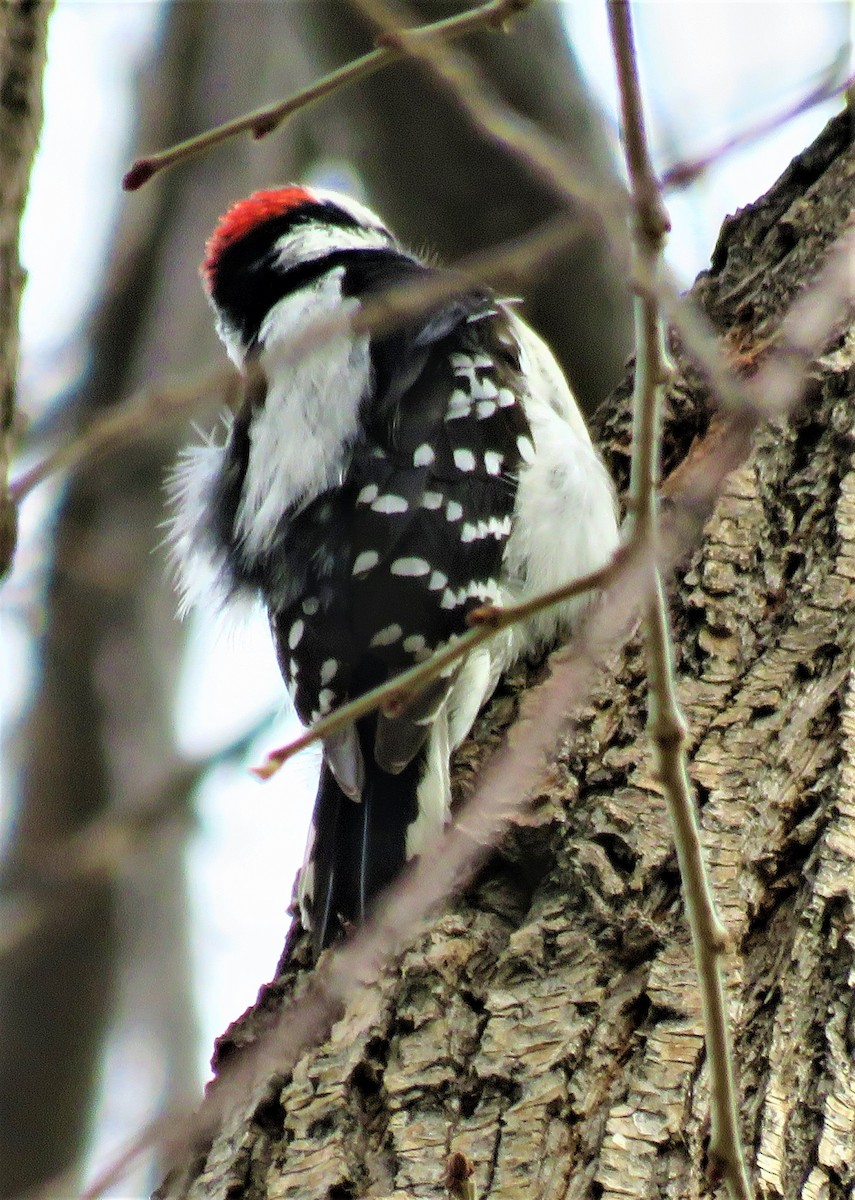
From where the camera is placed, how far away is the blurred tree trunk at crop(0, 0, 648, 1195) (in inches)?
165

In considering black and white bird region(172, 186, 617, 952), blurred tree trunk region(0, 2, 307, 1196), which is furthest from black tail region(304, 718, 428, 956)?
blurred tree trunk region(0, 2, 307, 1196)

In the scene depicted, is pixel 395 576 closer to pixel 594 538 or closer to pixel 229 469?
pixel 594 538

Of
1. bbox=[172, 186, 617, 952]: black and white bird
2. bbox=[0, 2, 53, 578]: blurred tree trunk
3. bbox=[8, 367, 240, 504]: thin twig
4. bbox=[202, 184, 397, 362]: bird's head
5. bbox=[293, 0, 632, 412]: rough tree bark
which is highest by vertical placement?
bbox=[293, 0, 632, 412]: rough tree bark

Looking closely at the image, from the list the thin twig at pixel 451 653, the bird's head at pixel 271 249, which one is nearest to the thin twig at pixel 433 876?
the thin twig at pixel 451 653

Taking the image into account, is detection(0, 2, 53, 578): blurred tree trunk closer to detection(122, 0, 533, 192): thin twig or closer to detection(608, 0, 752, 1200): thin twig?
detection(122, 0, 533, 192): thin twig

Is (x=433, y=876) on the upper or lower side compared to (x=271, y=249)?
lower

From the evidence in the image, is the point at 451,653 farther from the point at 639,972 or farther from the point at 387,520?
the point at 387,520

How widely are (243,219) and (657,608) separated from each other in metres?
2.85

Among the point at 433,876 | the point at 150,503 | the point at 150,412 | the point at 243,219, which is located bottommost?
the point at 433,876

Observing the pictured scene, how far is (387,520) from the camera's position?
289cm

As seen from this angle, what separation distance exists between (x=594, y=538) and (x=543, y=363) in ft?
1.72

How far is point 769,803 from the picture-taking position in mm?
2162

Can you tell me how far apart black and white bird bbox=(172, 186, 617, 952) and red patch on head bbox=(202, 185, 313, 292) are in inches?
10.5

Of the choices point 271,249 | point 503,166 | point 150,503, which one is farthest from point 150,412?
point 150,503
